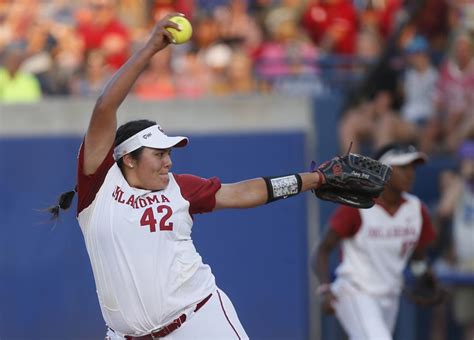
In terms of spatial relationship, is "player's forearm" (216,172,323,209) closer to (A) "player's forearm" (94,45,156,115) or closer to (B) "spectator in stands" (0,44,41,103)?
(A) "player's forearm" (94,45,156,115)

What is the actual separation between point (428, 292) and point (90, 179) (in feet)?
12.1

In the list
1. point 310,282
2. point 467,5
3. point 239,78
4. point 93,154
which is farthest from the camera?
point 467,5

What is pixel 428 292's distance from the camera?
8234 millimetres

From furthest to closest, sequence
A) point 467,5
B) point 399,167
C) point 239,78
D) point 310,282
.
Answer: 1. point 467,5
2. point 239,78
3. point 310,282
4. point 399,167

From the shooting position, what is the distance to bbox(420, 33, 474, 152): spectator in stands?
10.5 m

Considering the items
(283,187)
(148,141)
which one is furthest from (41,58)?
(283,187)

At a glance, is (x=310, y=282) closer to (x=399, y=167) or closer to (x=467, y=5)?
(x=399, y=167)

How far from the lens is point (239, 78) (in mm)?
10766

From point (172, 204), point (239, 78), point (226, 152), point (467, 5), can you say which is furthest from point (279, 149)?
point (172, 204)

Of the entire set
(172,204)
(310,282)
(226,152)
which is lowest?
(310,282)

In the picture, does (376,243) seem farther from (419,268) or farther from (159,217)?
(159,217)

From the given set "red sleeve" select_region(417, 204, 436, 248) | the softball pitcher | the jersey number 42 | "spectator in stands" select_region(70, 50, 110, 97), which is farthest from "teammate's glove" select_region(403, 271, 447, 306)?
"spectator in stands" select_region(70, 50, 110, 97)

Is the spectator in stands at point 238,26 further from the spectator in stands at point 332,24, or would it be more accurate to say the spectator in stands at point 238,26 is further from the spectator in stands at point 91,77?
the spectator in stands at point 91,77

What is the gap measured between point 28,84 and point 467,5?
5.05 metres
